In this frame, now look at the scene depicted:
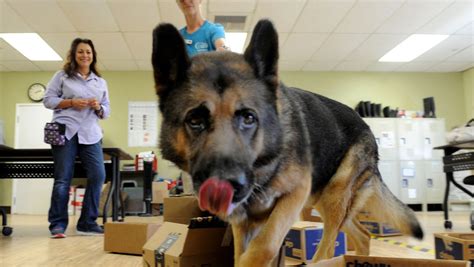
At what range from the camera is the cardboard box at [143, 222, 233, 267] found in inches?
59.2

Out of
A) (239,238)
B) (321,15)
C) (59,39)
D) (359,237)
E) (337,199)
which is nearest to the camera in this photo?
(239,238)

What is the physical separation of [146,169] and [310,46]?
387 centimetres

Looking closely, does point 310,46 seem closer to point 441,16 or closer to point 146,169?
point 441,16

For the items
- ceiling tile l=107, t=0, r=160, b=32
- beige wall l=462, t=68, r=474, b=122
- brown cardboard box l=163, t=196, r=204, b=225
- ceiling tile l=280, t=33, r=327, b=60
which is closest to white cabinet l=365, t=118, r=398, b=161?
ceiling tile l=280, t=33, r=327, b=60

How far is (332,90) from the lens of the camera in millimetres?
9336

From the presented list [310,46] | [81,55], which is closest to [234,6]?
[310,46]

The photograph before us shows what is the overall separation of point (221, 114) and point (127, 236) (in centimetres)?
186

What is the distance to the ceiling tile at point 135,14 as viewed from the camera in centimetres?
574

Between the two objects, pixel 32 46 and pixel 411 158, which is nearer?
pixel 32 46

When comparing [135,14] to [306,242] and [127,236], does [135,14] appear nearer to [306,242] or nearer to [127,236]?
[127,236]

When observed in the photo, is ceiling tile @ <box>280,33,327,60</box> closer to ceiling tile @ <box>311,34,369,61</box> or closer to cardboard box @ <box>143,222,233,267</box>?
ceiling tile @ <box>311,34,369,61</box>

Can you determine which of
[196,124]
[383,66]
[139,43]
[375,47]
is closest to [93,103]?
[196,124]

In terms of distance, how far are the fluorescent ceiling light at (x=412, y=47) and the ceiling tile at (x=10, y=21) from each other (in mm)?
6542

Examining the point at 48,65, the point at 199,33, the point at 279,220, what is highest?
the point at 48,65
